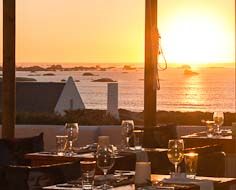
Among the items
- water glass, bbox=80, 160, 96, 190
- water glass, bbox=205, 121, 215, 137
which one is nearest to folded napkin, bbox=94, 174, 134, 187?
water glass, bbox=80, 160, 96, 190

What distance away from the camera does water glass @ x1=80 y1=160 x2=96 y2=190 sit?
537 centimetres

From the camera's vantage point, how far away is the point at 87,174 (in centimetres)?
539

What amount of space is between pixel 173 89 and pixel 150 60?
20.4ft

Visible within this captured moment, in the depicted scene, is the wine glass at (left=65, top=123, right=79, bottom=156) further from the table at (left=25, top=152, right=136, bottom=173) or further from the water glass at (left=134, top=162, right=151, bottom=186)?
the water glass at (left=134, top=162, right=151, bottom=186)

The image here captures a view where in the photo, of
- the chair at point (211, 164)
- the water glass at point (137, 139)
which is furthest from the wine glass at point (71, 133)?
the chair at point (211, 164)

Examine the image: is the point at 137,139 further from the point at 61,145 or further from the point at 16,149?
the point at 16,149

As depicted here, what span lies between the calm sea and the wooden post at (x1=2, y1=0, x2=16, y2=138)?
515cm

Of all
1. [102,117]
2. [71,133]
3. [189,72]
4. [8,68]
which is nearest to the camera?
[71,133]

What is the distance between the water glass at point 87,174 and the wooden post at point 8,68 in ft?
12.3

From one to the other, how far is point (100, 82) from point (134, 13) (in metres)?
4.28

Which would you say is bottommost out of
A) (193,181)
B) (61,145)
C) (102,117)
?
(193,181)

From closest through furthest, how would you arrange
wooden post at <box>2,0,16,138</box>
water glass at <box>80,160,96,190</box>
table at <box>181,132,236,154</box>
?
water glass at <box>80,160,96,190</box>
wooden post at <box>2,0,16,138</box>
table at <box>181,132,236,154</box>

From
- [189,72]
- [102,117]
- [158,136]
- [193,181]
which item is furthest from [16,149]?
[189,72]

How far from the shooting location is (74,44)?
13.2 meters
